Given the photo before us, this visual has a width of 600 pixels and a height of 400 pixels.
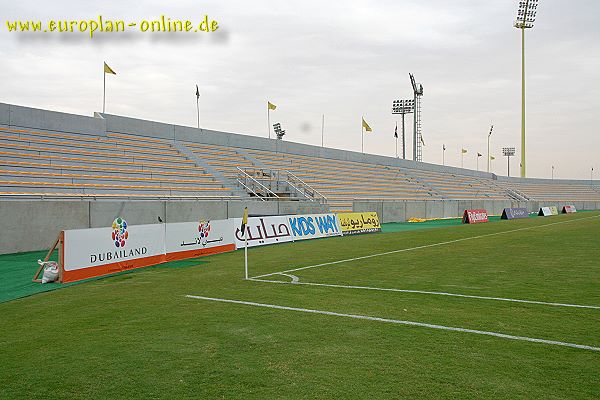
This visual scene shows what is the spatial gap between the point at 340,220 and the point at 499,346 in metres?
21.0

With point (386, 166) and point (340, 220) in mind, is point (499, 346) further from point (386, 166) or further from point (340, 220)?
point (386, 166)

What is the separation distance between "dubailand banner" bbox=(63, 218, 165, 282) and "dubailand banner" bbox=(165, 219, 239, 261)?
482 mm

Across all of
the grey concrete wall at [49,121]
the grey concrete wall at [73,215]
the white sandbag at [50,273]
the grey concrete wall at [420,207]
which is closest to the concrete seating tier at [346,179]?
the grey concrete wall at [420,207]

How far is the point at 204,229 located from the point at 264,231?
4.09 metres

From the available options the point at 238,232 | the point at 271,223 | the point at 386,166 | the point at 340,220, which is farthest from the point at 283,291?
the point at 386,166

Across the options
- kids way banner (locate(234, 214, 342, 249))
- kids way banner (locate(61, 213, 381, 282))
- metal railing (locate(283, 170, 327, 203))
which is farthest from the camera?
metal railing (locate(283, 170, 327, 203))

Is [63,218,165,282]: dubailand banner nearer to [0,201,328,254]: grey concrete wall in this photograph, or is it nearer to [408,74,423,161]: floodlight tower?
[0,201,328,254]: grey concrete wall

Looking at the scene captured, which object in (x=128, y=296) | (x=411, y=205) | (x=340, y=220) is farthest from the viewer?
(x=411, y=205)

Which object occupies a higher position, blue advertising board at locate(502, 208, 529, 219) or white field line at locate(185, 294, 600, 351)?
blue advertising board at locate(502, 208, 529, 219)

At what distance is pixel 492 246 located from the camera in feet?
66.0

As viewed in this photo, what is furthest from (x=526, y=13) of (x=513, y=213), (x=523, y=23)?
(x=513, y=213)

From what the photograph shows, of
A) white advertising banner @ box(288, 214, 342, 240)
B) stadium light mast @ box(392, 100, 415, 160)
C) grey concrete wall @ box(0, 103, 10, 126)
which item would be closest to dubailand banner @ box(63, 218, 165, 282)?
white advertising banner @ box(288, 214, 342, 240)

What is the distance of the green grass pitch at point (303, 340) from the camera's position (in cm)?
518

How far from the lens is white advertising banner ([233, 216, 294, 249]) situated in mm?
20500
